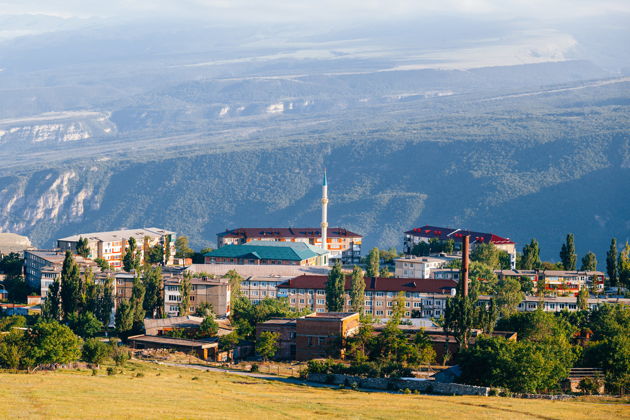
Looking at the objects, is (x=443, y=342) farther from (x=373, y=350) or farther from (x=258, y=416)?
(x=258, y=416)

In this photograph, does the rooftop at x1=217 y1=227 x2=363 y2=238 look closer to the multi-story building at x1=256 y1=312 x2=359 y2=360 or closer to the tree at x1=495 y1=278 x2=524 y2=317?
the tree at x1=495 y1=278 x2=524 y2=317

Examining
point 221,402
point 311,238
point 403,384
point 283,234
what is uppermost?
point 283,234

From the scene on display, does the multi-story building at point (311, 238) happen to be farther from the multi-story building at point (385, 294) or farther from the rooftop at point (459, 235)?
the multi-story building at point (385, 294)

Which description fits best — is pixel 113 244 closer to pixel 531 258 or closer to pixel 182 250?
pixel 182 250

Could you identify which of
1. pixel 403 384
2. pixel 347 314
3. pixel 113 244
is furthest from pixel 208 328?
pixel 113 244

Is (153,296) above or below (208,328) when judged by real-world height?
above

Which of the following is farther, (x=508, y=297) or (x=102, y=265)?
(x=102, y=265)

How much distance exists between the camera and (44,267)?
126 metres

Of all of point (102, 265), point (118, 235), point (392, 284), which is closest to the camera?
point (392, 284)

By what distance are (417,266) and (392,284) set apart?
717 inches

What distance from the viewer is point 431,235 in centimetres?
17238

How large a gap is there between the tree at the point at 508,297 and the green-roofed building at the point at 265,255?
1436 inches

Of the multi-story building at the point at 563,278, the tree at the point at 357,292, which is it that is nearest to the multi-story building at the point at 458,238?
the multi-story building at the point at 563,278

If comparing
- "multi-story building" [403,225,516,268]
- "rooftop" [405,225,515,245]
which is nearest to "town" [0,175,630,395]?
"multi-story building" [403,225,516,268]
